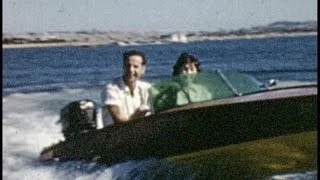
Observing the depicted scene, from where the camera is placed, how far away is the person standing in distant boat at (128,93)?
9.50 ft

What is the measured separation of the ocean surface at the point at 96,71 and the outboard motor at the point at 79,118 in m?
0.08

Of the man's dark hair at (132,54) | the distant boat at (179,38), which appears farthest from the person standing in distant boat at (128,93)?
the distant boat at (179,38)

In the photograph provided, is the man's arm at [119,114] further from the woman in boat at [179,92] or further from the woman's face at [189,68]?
the woman's face at [189,68]

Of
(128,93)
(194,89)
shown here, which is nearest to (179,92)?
(194,89)

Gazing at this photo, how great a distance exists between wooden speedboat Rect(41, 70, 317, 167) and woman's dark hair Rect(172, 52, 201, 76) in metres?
0.16

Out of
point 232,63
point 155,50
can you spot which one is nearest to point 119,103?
point 155,50

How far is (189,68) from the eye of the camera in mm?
3002

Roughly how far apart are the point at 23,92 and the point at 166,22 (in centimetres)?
57

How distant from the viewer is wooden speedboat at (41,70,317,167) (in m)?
2.83

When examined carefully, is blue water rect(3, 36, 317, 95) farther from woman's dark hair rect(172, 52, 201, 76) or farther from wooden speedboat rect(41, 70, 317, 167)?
wooden speedboat rect(41, 70, 317, 167)

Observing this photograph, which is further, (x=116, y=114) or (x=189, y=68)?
(x=189, y=68)

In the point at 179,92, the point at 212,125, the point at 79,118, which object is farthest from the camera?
the point at 79,118

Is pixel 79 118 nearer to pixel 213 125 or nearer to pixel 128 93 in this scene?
pixel 128 93

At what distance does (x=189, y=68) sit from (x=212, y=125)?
0.24 meters
